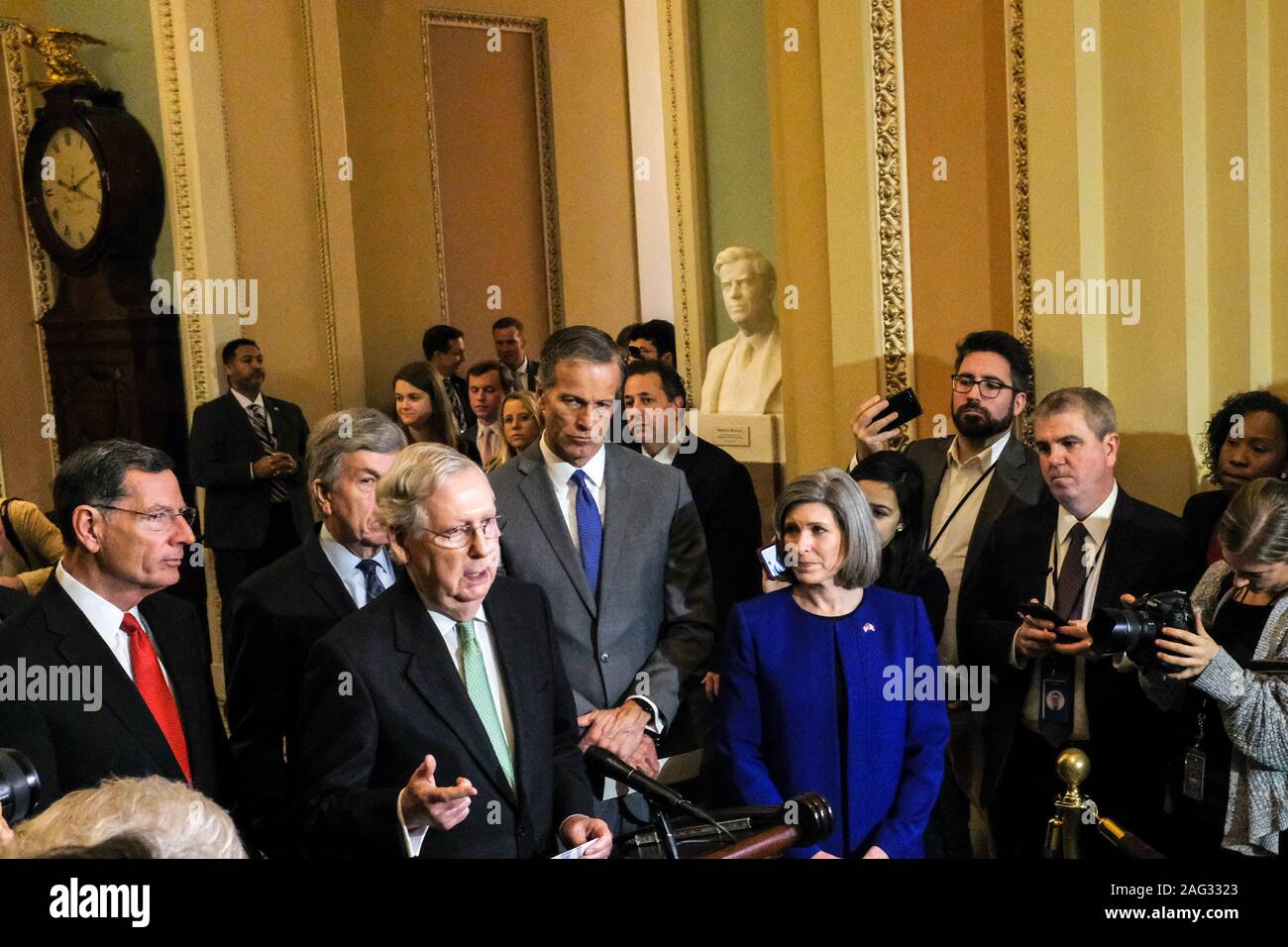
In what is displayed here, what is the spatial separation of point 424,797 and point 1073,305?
2766 mm

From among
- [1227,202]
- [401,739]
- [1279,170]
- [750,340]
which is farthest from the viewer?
[750,340]

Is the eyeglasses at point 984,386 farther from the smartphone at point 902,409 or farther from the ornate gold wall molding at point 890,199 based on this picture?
the ornate gold wall molding at point 890,199

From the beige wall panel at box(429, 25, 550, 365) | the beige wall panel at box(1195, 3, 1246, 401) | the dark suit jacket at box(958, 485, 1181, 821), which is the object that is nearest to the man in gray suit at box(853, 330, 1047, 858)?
the dark suit jacket at box(958, 485, 1181, 821)

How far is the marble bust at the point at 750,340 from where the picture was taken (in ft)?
18.3

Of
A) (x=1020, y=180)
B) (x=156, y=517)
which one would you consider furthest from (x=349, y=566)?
(x=1020, y=180)

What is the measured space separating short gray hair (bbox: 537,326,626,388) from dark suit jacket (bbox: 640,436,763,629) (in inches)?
25.1

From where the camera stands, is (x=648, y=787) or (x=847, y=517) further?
(x=847, y=517)

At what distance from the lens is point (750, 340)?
5680 millimetres

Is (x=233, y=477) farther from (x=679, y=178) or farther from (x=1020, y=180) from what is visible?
(x=1020, y=180)

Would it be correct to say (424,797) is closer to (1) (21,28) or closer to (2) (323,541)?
(2) (323,541)

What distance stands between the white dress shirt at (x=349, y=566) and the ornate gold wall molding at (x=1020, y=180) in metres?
2.05

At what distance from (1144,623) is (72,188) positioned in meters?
6.99

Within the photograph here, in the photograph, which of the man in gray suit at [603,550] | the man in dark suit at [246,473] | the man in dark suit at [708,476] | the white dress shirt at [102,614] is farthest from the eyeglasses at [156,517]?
the man in dark suit at [246,473]
